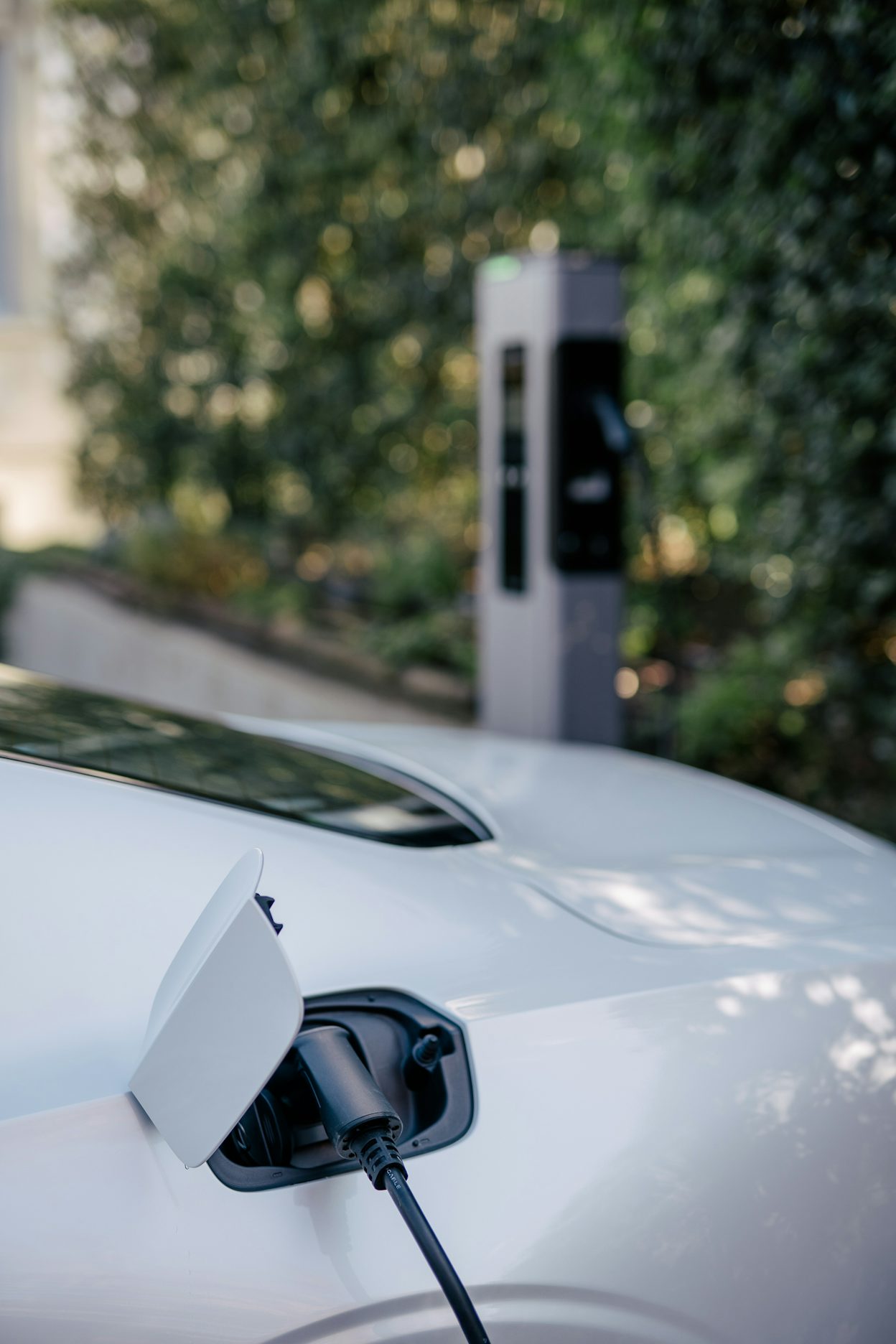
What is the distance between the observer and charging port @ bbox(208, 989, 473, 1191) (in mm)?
1120

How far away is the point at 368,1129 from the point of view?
1074 millimetres

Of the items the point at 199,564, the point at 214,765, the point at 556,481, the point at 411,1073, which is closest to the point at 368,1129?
the point at 411,1073

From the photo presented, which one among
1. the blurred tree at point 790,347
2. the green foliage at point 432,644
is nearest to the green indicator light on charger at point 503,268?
the blurred tree at point 790,347

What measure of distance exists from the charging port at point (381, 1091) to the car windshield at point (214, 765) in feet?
0.99

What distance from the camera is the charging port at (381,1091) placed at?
1.12 m

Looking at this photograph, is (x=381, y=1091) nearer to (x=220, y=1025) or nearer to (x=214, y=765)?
(x=220, y=1025)

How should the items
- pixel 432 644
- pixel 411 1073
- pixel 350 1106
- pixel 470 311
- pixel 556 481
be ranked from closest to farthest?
1. pixel 350 1106
2. pixel 411 1073
3. pixel 556 481
4. pixel 432 644
5. pixel 470 311

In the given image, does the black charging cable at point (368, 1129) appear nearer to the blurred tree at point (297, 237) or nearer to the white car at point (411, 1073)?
the white car at point (411, 1073)

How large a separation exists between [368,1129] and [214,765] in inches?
26.4

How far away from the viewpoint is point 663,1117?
1256 mm

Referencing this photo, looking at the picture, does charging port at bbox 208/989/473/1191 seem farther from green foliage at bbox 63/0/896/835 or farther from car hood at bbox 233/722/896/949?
green foliage at bbox 63/0/896/835

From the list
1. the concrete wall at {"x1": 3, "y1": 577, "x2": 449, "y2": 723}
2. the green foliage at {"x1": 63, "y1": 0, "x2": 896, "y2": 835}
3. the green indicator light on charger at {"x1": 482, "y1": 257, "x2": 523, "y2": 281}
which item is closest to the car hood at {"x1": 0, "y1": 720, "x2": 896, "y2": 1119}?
the green foliage at {"x1": 63, "y1": 0, "x2": 896, "y2": 835}

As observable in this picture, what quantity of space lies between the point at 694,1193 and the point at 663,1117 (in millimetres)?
77

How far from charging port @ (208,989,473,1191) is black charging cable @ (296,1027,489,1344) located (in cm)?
3
